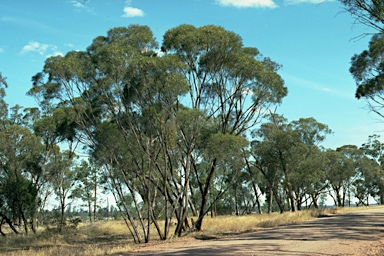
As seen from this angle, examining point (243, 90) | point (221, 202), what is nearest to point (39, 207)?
point (243, 90)

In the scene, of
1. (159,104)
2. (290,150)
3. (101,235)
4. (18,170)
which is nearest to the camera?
(159,104)

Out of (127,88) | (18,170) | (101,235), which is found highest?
(127,88)

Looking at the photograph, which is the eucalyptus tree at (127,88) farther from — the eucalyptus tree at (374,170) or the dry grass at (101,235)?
the eucalyptus tree at (374,170)

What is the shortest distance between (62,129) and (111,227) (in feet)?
41.7

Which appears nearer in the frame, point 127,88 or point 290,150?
point 127,88

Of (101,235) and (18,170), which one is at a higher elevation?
(18,170)

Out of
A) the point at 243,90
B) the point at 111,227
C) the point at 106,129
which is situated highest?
the point at 243,90

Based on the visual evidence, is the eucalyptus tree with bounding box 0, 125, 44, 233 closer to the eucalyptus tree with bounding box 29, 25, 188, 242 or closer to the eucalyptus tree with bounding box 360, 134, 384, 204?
the eucalyptus tree with bounding box 29, 25, 188, 242

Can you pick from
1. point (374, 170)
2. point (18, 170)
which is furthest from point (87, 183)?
point (374, 170)

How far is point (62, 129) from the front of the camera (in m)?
25.1

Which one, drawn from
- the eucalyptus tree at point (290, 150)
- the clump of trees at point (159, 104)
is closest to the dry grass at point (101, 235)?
the clump of trees at point (159, 104)

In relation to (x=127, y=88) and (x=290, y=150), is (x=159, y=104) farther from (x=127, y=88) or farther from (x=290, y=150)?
(x=290, y=150)

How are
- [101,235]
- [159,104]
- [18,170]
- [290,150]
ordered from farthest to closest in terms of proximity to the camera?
[290,150], [18,170], [101,235], [159,104]

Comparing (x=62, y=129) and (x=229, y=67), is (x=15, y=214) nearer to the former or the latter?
(x=62, y=129)
